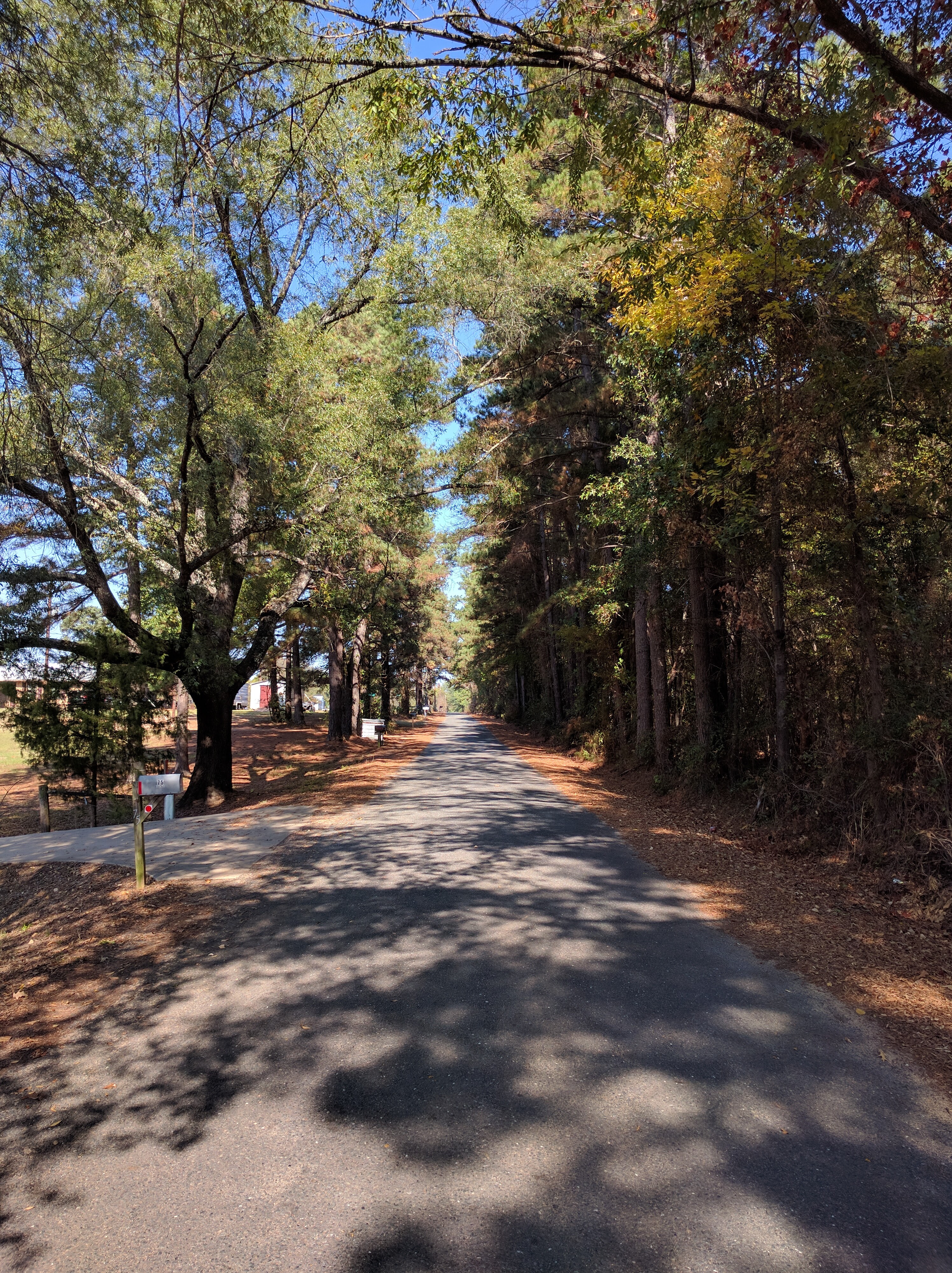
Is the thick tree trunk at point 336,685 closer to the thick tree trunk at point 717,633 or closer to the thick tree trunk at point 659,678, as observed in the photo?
the thick tree trunk at point 659,678

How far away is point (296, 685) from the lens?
3709 centimetres

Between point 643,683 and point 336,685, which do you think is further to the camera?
point 336,685

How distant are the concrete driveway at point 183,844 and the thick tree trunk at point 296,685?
64.6 ft

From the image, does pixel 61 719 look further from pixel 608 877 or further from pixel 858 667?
pixel 858 667

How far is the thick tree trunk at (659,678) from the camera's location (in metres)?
13.8

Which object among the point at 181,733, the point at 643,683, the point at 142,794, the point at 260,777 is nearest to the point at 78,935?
the point at 142,794

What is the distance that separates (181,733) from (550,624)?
13.1 metres

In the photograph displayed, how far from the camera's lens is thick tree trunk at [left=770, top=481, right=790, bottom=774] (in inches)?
360

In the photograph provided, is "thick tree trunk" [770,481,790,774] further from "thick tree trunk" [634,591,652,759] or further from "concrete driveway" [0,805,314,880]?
"concrete driveway" [0,805,314,880]

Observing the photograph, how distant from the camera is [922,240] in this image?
6.02m

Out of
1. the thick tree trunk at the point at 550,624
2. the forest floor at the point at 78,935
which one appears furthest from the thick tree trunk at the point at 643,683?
the forest floor at the point at 78,935

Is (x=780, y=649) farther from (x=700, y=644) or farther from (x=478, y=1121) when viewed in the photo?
(x=478, y=1121)

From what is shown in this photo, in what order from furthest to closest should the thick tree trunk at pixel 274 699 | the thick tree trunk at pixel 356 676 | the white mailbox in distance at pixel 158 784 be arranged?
the thick tree trunk at pixel 274 699, the thick tree trunk at pixel 356 676, the white mailbox in distance at pixel 158 784

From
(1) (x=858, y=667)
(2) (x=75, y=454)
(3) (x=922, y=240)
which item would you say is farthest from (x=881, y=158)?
(2) (x=75, y=454)
